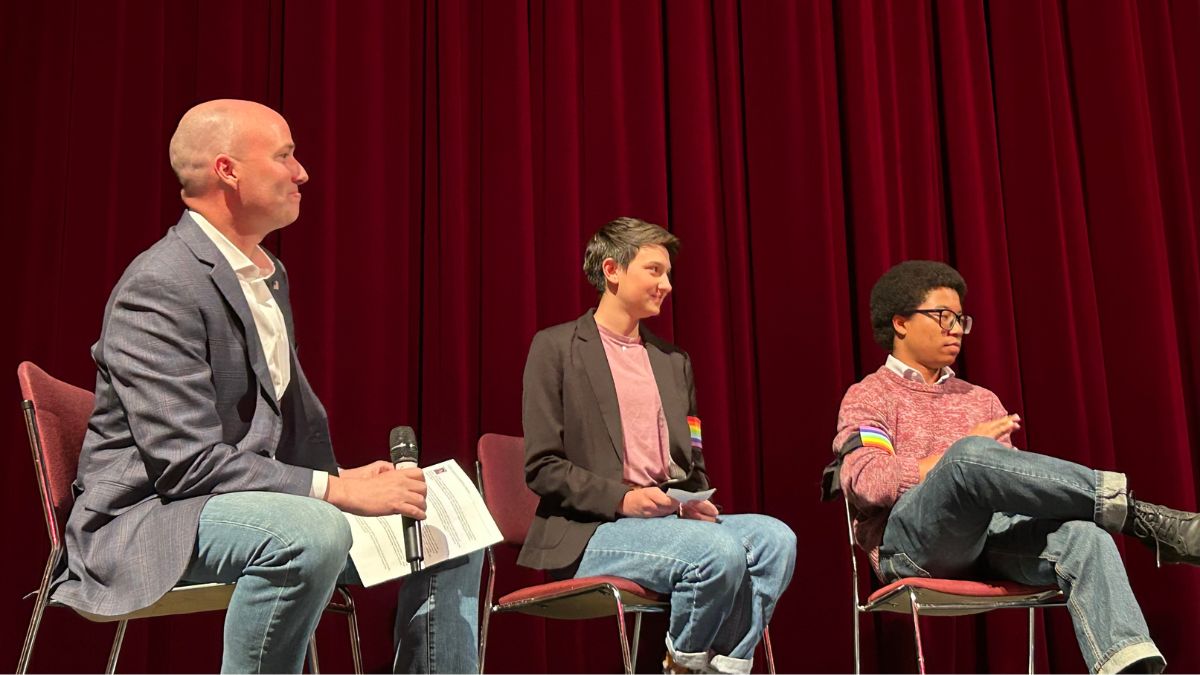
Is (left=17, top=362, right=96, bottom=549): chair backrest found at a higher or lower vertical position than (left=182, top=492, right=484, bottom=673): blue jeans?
higher

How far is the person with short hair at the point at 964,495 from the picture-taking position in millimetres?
2459

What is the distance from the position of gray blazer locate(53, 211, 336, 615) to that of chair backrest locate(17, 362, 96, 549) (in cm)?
9

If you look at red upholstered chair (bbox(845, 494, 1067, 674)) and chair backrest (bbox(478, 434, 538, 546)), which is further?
chair backrest (bbox(478, 434, 538, 546))

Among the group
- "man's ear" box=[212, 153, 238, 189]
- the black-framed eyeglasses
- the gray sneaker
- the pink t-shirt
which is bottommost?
the gray sneaker

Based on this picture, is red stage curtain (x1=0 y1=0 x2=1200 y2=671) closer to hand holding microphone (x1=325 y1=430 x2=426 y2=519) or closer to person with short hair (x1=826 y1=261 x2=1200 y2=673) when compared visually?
person with short hair (x1=826 y1=261 x2=1200 y2=673)

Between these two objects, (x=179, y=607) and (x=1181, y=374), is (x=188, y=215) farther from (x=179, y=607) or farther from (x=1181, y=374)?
(x=1181, y=374)

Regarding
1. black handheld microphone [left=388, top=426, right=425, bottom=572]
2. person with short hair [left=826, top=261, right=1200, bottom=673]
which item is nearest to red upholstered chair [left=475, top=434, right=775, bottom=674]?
black handheld microphone [left=388, top=426, right=425, bottom=572]

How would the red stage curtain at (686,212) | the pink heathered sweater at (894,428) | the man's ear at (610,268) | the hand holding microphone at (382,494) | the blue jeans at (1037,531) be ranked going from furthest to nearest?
the red stage curtain at (686,212), the man's ear at (610,268), the pink heathered sweater at (894,428), the blue jeans at (1037,531), the hand holding microphone at (382,494)

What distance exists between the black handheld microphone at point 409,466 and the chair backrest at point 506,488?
0.66 metres

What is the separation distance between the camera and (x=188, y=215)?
7.14ft

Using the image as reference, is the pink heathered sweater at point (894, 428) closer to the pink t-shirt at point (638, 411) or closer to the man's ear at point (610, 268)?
the pink t-shirt at point (638, 411)

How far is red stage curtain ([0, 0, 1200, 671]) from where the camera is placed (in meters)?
3.55

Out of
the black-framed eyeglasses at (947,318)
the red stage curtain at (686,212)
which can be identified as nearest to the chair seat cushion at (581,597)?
the red stage curtain at (686,212)

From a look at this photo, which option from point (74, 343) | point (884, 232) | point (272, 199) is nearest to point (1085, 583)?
point (884, 232)
